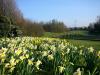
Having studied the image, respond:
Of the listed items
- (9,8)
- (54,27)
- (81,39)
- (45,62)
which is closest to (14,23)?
(9,8)

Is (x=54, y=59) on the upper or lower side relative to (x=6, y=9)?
lower

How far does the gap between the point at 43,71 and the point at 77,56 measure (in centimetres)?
176

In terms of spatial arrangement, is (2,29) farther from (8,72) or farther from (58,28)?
(58,28)

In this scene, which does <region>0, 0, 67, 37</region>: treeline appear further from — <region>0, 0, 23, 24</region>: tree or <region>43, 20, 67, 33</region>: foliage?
<region>43, 20, 67, 33</region>: foliage

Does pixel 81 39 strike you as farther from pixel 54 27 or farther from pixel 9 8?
pixel 54 27

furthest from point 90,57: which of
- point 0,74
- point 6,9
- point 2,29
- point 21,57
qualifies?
point 6,9

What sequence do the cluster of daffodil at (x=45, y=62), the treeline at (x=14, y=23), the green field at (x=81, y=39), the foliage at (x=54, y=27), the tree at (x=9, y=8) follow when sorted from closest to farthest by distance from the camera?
1. the cluster of daffodil at (x=45, y=62)
2. the green field at (x=81, y=39)
3. the treeline at (x=14, y=23)
4. the tree at (x=9, y=8)
5. the foliage at (x=54, y=27)

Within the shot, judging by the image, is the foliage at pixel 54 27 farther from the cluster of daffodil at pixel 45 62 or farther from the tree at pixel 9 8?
the cluster of daffodil at pixel 45 62

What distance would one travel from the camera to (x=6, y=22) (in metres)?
29.4

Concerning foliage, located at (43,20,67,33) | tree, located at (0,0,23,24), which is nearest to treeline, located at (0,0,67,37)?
tree, located at (0,0,23,24)

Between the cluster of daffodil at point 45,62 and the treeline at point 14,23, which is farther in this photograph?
the treeline at point 14,23

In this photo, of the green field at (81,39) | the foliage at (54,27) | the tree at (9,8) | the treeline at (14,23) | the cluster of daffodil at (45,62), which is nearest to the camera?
the cluster of daffodil at (45,62)

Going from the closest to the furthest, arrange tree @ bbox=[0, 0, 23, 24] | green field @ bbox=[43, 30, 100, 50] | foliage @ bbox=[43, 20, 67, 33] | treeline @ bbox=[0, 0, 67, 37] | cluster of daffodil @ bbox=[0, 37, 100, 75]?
cluster of daffodil @ bbox=[0, 37, 100, 75]
green field @ bbox=[43, 30, 100, 50]
treeline @ bbox=[0, 0, 67, 37]
tree @ bbox=[0, 0, 23, 24]
foliage @ bbox=[43, 20, 67, 33]

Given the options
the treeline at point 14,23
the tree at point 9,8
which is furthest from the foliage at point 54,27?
the tree at point 9,8
